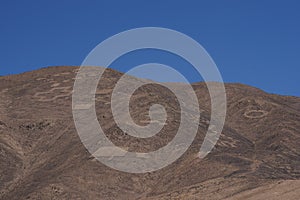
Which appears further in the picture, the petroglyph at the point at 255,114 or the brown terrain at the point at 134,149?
the petroglyph at the point at 255,114

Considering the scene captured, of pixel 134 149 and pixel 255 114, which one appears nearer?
pixel 134 149

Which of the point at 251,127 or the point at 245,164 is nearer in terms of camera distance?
the point at 245,164

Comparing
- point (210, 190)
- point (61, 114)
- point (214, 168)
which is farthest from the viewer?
point (61, 114)

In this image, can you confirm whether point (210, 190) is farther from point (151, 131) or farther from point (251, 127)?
point (251, 127)

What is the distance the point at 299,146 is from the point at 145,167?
62.3 feet

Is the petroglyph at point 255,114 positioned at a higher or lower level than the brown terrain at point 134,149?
higher

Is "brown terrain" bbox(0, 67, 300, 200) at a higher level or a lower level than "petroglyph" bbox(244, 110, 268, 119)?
lower

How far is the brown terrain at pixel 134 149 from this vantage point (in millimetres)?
54156

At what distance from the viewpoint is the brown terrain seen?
5416 cm

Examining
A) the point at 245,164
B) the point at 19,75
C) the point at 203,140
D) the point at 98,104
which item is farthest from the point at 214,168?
the point at 19,75

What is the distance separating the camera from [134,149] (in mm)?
62000

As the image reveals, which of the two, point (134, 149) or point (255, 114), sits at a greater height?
point (255, 114)

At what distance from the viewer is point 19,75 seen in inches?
3701

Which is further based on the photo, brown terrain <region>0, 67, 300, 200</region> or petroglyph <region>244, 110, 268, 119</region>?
petroglyph <region>244, 110, 268, 119</region>
